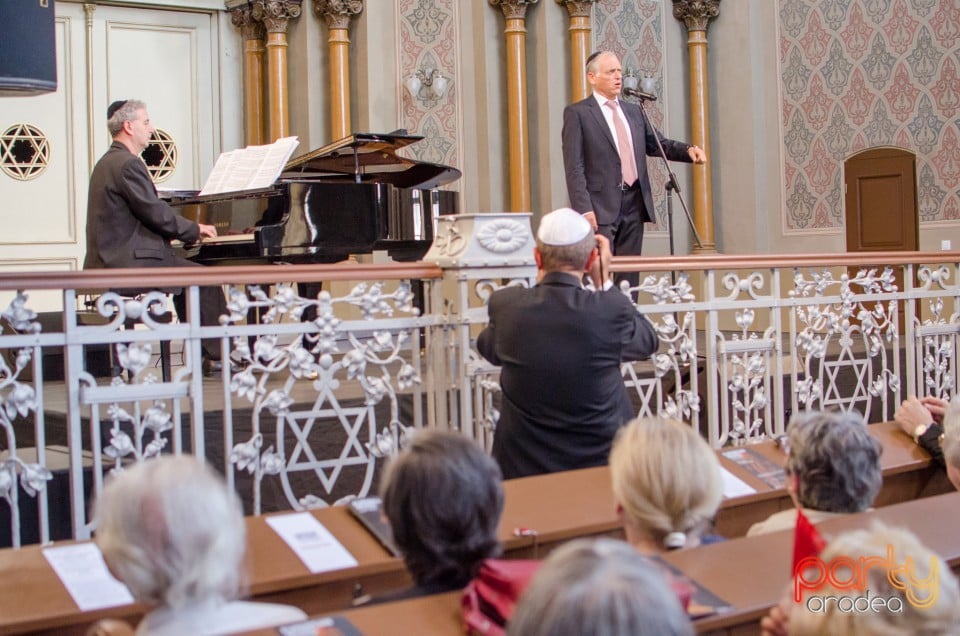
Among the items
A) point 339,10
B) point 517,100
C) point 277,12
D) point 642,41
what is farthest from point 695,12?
point 277,12

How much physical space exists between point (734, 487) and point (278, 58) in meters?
6.49

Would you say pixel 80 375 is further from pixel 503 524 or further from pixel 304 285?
pixel 304 285

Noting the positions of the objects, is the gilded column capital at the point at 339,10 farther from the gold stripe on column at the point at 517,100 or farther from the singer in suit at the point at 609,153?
the singer in suit at the point at 609,153

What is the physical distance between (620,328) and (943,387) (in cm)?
289

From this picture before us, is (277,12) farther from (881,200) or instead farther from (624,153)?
(881,200)

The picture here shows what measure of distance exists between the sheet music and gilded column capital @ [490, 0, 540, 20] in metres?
3.54

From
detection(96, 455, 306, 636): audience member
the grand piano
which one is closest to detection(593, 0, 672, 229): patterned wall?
the grand piano

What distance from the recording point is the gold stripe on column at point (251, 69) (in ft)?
28.7

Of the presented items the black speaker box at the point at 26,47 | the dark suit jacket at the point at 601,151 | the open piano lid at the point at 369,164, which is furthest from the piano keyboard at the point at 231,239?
the black speaker box at the point at 26,47

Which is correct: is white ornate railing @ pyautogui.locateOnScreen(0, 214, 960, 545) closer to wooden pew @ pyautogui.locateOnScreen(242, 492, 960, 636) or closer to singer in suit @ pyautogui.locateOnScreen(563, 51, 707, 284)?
singer in suit @ pyautogui.locateOnScreen(563, 51, 707, 284)

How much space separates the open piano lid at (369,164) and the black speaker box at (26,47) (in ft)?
8.29

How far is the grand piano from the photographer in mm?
5387

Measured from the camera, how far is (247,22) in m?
8.77

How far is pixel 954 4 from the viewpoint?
8180 mm
